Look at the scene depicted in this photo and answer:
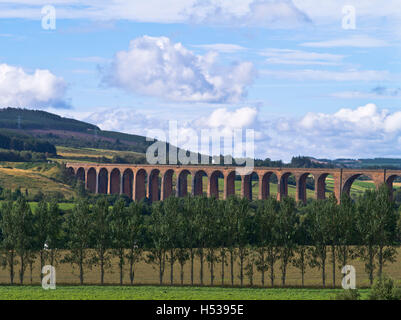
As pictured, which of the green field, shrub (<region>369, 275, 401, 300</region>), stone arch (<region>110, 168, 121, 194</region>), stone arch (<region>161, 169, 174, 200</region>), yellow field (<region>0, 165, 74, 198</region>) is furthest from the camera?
A: stone arch (<region>110, 168, 121, 194</region>)

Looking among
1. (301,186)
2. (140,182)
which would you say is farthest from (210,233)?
(140,182)

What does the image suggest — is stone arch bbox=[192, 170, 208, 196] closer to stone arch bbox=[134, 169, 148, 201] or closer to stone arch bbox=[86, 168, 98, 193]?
stone arch bbox=[134, 169, 148, 201]

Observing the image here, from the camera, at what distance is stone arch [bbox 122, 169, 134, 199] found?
172 meters

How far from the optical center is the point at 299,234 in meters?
79.0

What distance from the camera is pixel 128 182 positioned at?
173500 millimetres

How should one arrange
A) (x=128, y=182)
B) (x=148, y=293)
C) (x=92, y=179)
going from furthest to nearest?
(x=92, y=179)
(x=128, y=182)
(x=148, y=293)

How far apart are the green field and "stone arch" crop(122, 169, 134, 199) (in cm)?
10574

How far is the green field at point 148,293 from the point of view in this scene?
5353 cm

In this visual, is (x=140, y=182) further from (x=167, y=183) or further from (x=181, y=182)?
(x=181, y=182)

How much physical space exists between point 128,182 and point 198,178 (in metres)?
23.9

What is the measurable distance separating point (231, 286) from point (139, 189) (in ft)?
327

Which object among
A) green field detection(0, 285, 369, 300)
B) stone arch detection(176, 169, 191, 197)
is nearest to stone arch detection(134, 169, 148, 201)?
stone arch detection(176, 169, 191, 197)
